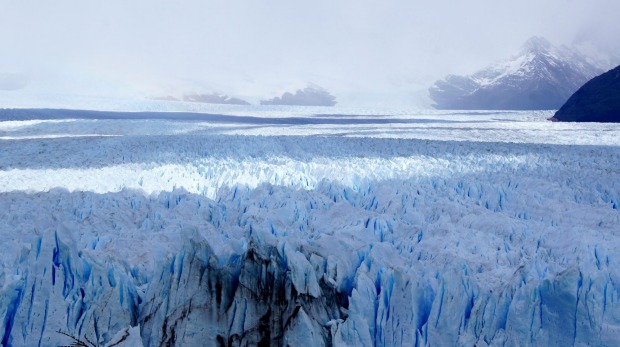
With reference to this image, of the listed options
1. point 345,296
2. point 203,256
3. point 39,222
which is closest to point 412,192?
point 345,296

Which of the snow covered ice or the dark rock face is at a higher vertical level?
the dark rock face

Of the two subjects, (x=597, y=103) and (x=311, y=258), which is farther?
(x=597, y=103)

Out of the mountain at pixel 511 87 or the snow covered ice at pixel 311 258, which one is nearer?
the snow covered ice at pixel 311 258

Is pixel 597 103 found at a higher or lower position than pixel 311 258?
higher

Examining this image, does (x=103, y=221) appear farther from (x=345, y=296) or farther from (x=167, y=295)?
(x=345, y=296)

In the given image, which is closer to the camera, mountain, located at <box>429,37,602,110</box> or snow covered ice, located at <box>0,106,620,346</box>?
snow covered ice, located at <box>0,106,620,346</box>
